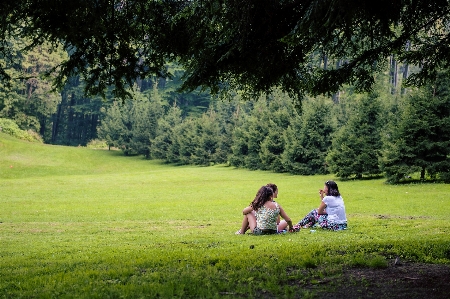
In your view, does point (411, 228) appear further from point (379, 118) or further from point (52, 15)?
point (379, 118)

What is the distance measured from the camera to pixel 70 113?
284 ft

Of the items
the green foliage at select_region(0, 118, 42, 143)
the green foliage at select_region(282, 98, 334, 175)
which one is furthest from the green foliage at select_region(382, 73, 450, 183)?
the green foliage at select_region(0, 118, 42, 143)

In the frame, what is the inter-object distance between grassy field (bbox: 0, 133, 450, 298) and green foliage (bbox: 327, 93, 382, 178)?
90.8 inches

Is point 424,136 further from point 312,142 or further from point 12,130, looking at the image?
point 12,130

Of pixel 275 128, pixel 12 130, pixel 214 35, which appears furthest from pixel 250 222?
pixel 12 130

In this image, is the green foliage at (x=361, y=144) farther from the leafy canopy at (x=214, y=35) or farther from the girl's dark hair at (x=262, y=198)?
the leafy canopy at (x=214, y=35)

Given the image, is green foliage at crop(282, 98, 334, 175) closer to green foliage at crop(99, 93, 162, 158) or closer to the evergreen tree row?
the evergreen tree row

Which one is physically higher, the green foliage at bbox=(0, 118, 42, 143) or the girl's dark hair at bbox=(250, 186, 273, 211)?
the green foliage at bbox=(0, 118, 42, 143)

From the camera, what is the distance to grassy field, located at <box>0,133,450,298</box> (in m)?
5.85

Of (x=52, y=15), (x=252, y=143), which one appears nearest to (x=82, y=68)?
(x=52, y=15)

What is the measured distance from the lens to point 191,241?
407 inches

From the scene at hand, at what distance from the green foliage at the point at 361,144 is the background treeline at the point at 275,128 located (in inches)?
2.5

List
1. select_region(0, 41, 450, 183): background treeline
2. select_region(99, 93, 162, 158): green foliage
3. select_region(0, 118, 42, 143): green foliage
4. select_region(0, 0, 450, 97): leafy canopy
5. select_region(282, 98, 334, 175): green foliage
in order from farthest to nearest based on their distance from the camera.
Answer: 1. select_region(99, 93, 162, 158): green foliage
2. select_region(0, 118, 42, 143): green foliage
3. select_region(282, 98, 334, 175): green foliage
4. select_region(0, 41, 450, 183): background treeline
5. select_region(0, 0, 450, 97): leafy canopy

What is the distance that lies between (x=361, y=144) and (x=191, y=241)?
2194cm
